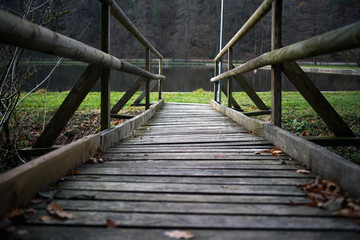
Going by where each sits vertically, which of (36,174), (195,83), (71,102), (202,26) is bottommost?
(36,174)

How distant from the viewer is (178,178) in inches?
80.5

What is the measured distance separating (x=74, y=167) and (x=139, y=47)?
72.5 metres

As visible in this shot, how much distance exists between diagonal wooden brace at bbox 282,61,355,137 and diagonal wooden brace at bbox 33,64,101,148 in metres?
1.70

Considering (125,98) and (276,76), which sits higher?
(276,76)

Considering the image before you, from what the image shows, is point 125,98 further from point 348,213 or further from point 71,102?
point 348,213

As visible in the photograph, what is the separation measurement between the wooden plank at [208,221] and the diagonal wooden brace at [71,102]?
50.5 inches

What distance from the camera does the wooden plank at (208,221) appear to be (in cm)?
135

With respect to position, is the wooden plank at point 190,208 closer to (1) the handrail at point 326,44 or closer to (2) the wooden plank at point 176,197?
(2) the wooden plank at point 176,197

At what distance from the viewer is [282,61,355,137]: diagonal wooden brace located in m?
2.68

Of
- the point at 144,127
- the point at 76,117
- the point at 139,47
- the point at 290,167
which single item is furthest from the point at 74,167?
the point at 139,47

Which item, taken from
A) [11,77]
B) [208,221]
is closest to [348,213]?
[208,221]

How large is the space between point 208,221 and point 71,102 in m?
1.67

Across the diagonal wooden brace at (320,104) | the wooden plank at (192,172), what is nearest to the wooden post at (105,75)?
the wooden plank at (192,172)

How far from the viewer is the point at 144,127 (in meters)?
4.72
